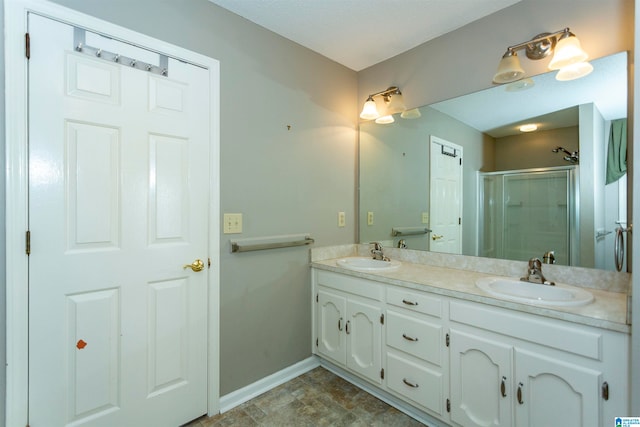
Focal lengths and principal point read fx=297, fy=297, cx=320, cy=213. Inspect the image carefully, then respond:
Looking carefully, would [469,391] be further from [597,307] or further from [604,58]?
[604,58]

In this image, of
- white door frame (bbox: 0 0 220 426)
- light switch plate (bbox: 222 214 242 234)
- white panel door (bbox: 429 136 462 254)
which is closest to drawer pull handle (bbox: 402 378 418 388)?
white panel door (bbox: 429 136 462 254)

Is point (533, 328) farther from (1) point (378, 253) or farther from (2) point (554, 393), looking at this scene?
(1) point (378, 253)

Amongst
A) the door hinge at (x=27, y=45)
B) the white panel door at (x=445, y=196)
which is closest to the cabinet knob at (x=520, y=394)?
the white panel door at (x=445, y=196)

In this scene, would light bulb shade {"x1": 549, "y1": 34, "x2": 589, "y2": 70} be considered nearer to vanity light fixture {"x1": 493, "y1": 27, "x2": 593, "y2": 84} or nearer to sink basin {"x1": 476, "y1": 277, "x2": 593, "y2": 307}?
vanity light fixture {"x1": 493, "y1": 27, "x2": 593, "y2": 84}

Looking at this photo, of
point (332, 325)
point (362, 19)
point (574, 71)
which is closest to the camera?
point (574, 71)

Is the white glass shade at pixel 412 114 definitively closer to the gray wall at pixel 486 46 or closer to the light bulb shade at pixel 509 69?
the gray wall at pixel 486 46

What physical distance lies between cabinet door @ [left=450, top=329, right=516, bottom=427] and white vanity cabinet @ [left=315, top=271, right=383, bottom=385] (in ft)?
1.50

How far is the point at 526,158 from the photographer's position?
1772 mm

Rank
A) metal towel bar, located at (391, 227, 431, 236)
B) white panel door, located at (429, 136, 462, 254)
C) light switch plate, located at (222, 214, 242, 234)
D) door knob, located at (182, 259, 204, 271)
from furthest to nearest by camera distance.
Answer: metal towel bar, located at (391, 227, 431, 236)
white panel door, located at (429, 136, 462, 254)
light switch plate, located at (222, 214, 242, 234)
door knob, located at (182, 259, 204, 271)

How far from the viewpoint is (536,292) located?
156 centimetres

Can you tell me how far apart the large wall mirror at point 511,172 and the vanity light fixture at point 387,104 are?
89 mm

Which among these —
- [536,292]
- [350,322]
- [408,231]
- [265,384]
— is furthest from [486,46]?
[265,384]

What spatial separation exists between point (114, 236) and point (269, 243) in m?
0.86

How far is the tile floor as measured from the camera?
5.53 ft
